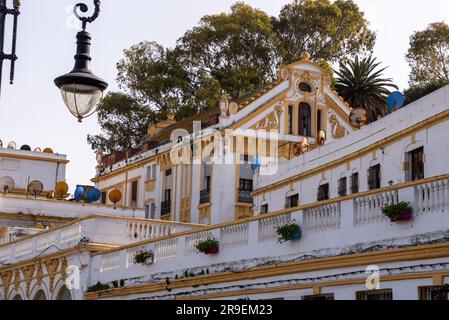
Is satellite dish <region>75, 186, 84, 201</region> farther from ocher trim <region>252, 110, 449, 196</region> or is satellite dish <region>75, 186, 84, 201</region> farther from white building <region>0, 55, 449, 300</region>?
ocher trim <region>252, 110, 449, 196</region>

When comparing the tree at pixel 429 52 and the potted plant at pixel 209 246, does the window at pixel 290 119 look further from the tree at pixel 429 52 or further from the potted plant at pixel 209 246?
the potted plant at pixel 209 246

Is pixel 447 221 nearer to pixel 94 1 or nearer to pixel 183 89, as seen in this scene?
pixel 94 1

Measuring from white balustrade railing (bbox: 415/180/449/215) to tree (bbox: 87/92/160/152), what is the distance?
50984mm

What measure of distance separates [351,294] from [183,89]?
159 ft

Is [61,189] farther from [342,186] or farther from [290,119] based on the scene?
[342,186]

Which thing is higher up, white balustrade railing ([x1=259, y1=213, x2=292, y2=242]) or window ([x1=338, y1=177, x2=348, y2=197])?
window ([x1=338, y1=177, x2=348, y2=197])

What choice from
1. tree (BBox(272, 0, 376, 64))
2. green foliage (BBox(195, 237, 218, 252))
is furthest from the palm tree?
green foliage (BBox(195, 237, 218, 252))

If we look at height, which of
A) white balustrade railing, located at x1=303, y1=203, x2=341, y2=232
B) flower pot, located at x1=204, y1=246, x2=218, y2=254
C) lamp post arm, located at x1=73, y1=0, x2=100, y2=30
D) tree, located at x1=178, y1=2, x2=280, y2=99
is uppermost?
tree, located at x1=178, y1=2, x2=280, y2=99

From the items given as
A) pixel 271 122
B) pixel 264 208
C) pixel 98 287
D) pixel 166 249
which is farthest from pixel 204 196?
pixel 166 249

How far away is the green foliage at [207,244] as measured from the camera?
2539 cm

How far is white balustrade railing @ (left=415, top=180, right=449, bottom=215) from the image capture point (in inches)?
727

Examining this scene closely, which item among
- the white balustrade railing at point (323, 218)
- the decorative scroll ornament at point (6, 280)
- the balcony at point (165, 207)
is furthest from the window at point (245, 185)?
the white balustrade railing at point (323, 218)

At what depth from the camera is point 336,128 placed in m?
53.2

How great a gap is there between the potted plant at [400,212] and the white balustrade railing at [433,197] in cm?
17
